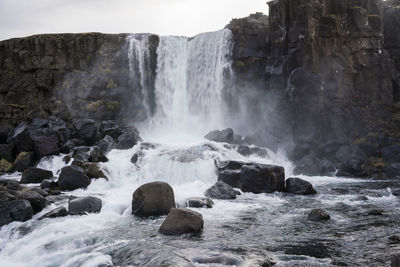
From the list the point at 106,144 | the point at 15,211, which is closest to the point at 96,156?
the point at 106,144

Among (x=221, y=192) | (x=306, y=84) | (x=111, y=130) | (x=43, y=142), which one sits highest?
(x=306, y=84)

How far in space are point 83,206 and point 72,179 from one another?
5.57m

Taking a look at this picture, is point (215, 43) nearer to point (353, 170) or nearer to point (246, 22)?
point (246, 22)

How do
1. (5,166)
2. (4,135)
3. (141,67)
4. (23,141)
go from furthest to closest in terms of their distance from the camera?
(141,67) → (4,135) → (23,141) → (5,166)

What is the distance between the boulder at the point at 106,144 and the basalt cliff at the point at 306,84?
29.0 feet

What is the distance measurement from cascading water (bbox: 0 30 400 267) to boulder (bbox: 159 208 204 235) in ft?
1.10

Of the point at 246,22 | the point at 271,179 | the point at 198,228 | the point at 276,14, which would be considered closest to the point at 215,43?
the point at 246,22

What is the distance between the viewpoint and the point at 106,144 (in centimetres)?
2672

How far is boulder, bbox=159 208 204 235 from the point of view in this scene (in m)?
11.3

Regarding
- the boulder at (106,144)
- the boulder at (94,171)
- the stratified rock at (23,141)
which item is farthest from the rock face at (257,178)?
the stratified rock at (23,141)

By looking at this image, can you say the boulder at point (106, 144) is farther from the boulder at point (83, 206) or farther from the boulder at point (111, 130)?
the boulder at point (83, 206)

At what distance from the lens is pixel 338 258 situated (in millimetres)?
8930

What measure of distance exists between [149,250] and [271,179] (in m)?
10.4

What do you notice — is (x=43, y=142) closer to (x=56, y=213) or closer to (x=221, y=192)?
(x=56, y=213)
